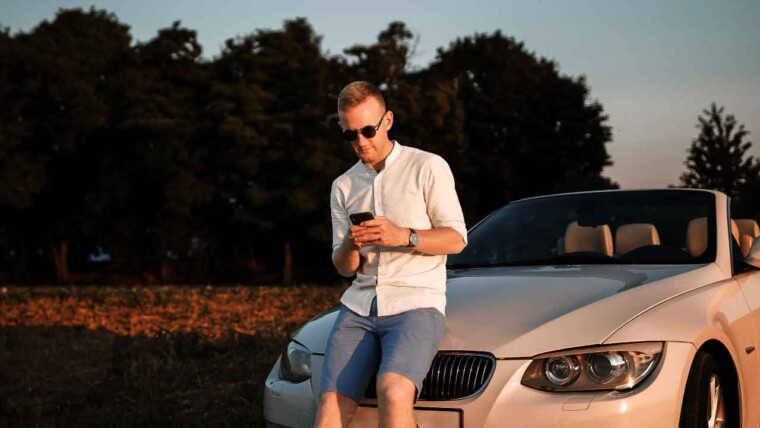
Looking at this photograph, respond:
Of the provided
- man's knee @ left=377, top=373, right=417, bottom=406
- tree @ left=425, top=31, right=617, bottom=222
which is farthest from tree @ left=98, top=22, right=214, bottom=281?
man's knee @ left=377, top=373, right=417, bottom=406

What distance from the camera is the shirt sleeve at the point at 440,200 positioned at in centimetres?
411

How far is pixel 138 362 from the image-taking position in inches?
357

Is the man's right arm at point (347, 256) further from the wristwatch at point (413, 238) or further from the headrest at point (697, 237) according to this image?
the headrest at point (697, 237)

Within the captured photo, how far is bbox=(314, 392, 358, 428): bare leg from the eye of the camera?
13.0 ft

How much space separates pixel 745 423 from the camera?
15.8 ft

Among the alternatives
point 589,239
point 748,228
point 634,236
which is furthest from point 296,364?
point 748,228

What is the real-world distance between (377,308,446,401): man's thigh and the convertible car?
174mm

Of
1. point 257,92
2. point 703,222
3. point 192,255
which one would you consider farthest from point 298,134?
point 703,222

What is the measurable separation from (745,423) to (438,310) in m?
1.71

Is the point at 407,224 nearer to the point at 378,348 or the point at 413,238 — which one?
the point at 413,238

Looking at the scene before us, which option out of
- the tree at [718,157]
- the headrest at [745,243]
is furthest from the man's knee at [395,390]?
the tree at [718,157]

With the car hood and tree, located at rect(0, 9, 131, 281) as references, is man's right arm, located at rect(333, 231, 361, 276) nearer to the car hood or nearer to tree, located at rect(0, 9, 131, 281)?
the car hood

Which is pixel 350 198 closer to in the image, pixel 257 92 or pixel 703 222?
pixel 703 222

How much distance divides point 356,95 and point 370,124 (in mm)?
127
